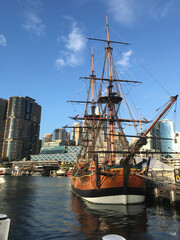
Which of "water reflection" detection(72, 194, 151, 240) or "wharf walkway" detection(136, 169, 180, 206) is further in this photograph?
"wharf walkway" detection(136, 169, 180, 206)

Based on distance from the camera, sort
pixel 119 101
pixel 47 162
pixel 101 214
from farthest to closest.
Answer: pixel 47 162 < pixel 119 101 < pixel 101 214

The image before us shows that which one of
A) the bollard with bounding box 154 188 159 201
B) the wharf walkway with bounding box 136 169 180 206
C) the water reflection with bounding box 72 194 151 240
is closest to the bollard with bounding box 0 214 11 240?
the water reflection with bounding box 72 194 151 240

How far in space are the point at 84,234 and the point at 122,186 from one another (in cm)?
1040

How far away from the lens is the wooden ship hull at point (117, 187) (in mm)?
21031

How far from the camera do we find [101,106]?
44406mm

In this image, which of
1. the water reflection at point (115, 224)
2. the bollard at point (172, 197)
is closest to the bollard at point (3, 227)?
the water reflection at point (115, 224)

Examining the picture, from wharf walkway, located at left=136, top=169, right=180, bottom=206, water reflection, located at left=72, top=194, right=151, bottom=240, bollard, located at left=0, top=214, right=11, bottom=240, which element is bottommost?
water reflection, located at left=72, top=194, right=151, bottom=240

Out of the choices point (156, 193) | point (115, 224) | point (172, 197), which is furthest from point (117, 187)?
point (156, 193)

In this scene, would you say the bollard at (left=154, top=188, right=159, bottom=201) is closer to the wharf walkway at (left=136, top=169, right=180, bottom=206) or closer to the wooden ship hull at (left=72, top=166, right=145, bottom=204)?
the wharf walkway at (left=136, top=169, right=180, bottom=206)

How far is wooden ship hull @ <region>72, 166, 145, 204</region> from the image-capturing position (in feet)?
69.0

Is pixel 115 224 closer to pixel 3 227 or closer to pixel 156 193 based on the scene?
pixel 3 227

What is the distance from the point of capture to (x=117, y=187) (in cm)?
2111

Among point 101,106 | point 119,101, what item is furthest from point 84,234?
point 101,106

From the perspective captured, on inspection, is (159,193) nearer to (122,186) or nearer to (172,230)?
(122,186)
